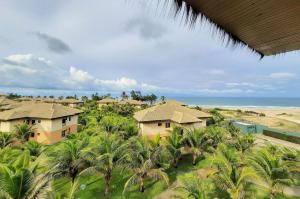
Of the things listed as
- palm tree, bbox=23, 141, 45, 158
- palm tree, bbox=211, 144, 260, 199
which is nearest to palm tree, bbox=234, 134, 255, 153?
palm tree, bbox=211, 144, 260, 199

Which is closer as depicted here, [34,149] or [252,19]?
[252,19]

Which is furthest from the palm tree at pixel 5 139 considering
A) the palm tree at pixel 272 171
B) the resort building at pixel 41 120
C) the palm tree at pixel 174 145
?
the palm tree at pixel 272 171

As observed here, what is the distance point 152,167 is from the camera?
67.8 feet

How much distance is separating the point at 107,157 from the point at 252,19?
1937cm

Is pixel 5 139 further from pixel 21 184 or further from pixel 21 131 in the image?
pixel 21 184

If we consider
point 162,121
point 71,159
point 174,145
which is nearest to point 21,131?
point 71,159

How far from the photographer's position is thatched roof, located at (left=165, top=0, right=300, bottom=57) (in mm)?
1526

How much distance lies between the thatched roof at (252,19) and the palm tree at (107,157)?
1827cm

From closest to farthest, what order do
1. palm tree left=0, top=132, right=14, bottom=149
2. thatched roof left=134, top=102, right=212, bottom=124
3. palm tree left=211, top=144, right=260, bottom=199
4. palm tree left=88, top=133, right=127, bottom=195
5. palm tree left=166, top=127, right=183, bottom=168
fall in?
palm tree left=211, top=144, right=260, bottom=199 → palm tree left=88, top=133, right=127, bottom=195 → palm tree left=166, top=127, right=183, bottom=168 → palm tree left=0, top=132, right=14, bottom=149 → thatched roof left=134, top=102, right=212, bottom=124

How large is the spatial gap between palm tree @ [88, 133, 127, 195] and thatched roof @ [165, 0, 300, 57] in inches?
719

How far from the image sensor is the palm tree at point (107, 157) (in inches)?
758

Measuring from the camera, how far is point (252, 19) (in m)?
1.70

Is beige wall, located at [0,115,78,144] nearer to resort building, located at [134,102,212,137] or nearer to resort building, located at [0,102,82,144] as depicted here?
resort building, located at [0,102,82,144]

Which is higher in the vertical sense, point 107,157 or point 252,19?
point 252,19
